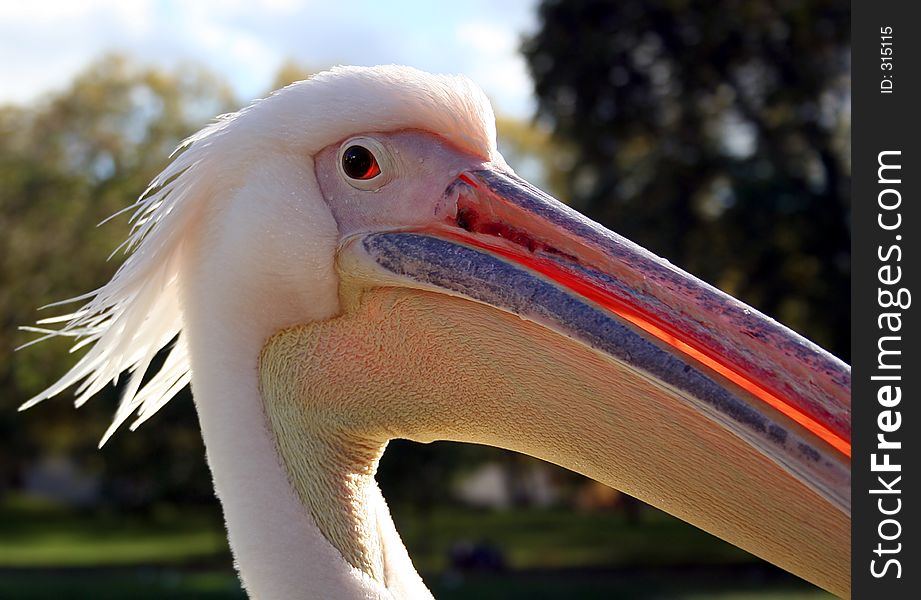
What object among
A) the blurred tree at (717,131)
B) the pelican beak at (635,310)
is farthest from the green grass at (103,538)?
the pelican beak at (635,310)

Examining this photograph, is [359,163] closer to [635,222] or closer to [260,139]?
[260,139]

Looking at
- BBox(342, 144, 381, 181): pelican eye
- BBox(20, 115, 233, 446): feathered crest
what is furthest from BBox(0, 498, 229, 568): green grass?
BBox(342, 144, 381, 181): pelican eye

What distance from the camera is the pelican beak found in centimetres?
188

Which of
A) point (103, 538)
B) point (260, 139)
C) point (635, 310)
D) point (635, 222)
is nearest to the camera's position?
point (635, 310)

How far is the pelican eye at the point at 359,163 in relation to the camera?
240 cm

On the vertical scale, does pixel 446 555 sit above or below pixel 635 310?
above

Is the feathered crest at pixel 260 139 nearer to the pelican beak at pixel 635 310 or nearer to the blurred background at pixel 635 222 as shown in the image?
the pelican beak at pixel 635 310

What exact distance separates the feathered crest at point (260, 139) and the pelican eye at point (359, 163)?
4 centimetres

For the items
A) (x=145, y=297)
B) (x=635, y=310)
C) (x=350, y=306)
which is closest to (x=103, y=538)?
(x=145, y=297)

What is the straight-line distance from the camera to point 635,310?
204 centimetres

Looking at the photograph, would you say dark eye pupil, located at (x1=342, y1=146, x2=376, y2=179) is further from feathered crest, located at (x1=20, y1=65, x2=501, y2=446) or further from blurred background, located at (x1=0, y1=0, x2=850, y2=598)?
blurred background, located at (x1=0, y1=0, x2=850, y2=598)
